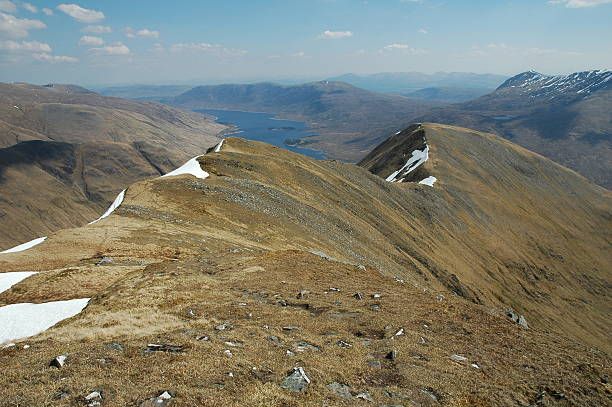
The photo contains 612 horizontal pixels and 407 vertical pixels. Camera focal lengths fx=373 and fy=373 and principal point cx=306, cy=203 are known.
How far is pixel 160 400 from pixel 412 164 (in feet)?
409

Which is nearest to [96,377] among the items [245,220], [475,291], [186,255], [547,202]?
[186,255]

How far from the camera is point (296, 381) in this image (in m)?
13.5

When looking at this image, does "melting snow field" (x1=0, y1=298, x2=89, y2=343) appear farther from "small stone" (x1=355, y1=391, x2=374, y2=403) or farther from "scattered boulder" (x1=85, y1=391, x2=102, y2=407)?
"small stone" (x1=355, y1=391, x2=374, y2=403)

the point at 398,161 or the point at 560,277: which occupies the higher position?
the point at 398,161

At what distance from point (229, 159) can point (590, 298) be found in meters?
95.4

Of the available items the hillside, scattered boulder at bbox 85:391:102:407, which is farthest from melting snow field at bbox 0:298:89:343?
scattered boulder at bbox 85:391:102:407

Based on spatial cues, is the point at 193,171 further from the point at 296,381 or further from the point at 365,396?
the point at 365,396

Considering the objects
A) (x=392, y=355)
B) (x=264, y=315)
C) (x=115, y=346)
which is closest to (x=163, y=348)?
(x=115, y=346)

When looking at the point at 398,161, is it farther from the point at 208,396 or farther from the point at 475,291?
the point at 208,396

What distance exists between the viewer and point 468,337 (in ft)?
65.1

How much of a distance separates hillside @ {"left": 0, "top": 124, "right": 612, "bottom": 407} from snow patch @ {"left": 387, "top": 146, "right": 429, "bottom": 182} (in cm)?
5602

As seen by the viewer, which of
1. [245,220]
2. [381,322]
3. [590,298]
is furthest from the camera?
[590,298]

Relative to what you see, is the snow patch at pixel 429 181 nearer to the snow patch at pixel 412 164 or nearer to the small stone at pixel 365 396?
the snow patch at pixel 412 164

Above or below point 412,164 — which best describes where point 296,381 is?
above
